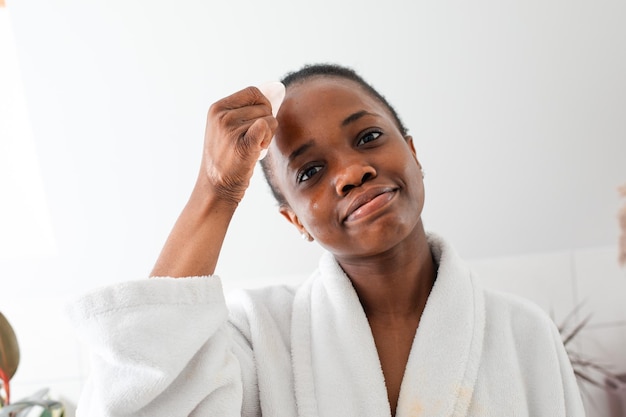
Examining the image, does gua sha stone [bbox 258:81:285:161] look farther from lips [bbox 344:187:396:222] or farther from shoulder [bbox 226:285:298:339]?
shoulder [bbox 226:285:298:339]

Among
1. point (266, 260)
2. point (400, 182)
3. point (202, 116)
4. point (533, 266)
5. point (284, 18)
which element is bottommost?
point (533, 266)

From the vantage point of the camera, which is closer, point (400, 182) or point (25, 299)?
point (400, 182)

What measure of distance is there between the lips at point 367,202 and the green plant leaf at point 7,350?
0.93 meters

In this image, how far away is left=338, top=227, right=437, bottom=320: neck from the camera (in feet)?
2.99

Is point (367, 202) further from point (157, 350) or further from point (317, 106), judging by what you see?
point (157, 350)

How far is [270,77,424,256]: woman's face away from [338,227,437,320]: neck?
2.4 inches

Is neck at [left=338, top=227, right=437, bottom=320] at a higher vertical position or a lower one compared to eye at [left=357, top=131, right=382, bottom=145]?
lower

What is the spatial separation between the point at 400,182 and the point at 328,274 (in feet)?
0.63

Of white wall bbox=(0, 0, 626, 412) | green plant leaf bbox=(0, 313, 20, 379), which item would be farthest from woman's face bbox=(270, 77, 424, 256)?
green plant leaf bbox=(0, 313, 20, 379)

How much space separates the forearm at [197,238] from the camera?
0.76m

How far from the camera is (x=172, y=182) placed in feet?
4.91

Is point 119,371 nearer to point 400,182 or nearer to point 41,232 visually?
point 400,182

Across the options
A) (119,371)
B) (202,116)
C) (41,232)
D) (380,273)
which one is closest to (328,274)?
(380,273)

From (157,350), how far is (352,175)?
0.32 m
